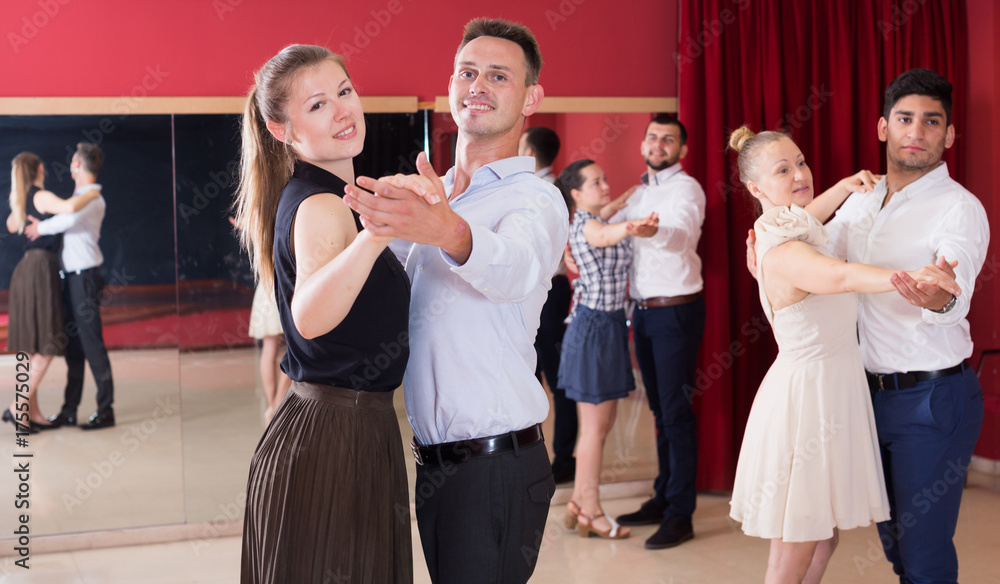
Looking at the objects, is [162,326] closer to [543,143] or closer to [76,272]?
[76,272]

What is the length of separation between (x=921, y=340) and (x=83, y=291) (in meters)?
3.38

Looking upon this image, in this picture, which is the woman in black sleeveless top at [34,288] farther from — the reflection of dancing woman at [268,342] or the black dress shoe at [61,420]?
the reflection of dancing woman at [268,342]

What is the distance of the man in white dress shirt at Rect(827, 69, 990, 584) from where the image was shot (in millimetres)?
2504

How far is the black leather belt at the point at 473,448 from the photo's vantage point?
5.62ft

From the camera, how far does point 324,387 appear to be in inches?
65.2

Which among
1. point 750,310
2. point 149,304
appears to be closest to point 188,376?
point 149,304

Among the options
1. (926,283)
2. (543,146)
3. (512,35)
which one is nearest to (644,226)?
(543,146)

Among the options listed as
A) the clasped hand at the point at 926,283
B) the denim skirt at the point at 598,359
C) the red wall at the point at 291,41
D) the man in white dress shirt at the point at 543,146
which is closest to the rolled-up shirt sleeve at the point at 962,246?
the clasped hand at the point at 926,283

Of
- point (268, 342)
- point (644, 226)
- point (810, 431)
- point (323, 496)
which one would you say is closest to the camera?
point (323, 496)

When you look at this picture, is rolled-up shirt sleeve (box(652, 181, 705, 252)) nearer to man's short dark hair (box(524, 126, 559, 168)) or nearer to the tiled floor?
man's short dark hair (box(524, 126, 559, 168))

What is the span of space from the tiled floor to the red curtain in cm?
79

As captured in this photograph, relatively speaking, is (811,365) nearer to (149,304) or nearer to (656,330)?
(656,330)

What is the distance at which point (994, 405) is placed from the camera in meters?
4.13

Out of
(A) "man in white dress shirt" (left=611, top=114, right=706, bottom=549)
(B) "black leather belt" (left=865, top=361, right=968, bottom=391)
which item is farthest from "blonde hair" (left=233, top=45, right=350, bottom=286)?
(A) "man in white dress shirt" (left=611, top=114, right=706, bottom=549)
